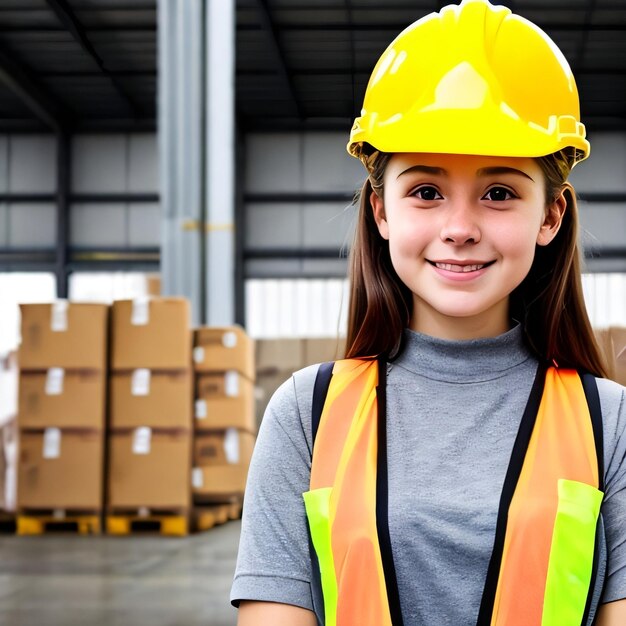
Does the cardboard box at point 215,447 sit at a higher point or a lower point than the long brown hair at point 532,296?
lower

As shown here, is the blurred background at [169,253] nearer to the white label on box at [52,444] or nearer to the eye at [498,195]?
the white label on box at [52,444]

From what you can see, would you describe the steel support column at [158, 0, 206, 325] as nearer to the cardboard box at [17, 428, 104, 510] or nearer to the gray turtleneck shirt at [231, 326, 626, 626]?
the cardboard box at [17, 428, 104, 510]

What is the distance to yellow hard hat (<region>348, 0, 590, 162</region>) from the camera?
0.99 meters

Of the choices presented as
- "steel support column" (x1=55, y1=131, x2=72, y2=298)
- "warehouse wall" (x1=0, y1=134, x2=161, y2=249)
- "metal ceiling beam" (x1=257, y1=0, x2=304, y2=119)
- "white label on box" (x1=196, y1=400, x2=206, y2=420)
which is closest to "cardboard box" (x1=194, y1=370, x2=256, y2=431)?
"white label on box" (x1=196, y1=400, x2=206, y2=420)

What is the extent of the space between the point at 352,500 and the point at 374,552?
5 cm

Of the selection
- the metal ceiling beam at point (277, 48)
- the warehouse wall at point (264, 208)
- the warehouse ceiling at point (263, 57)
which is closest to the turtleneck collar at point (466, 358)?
the warehouse ceiling at point (263, 57)

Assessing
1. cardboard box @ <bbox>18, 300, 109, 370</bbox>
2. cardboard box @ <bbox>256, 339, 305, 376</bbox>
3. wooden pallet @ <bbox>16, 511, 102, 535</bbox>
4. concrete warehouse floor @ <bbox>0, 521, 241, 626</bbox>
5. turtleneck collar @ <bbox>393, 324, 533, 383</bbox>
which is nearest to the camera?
turtleneck collar @ <bbox>393, 324, 533, 383</bbox>

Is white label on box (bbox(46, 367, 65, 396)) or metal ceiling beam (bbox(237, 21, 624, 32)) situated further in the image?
metal ceiling beam (bbox(237, 21, 624, 32))

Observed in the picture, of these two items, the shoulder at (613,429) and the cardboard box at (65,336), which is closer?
the shoulder at (613,429)

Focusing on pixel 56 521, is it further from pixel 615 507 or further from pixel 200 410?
pixel 615 507

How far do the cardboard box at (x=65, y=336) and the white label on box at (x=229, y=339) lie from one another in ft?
2.62

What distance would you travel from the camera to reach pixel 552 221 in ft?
3.60

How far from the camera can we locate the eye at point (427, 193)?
3.40 feet

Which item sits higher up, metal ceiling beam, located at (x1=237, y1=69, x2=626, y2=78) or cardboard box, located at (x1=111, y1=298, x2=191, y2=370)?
metal ceiling beam, located at (x1=237, y1=69, x2=626, y2=78)
